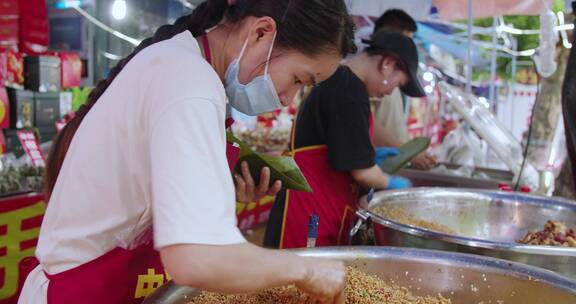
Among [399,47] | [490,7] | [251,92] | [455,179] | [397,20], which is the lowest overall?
[455,179]

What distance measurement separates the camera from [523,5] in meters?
4.39

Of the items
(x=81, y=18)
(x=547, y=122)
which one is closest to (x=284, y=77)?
(x=547, y=122)

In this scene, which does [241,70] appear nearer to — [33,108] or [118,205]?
[118,205]

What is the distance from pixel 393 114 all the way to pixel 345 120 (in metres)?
2.11

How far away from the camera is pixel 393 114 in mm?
4141

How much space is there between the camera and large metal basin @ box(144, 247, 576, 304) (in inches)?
48.0

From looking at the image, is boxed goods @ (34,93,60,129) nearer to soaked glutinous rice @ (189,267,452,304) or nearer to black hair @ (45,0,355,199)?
black hair @ (45,0,355,199)

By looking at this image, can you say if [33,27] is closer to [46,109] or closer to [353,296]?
[46,109]

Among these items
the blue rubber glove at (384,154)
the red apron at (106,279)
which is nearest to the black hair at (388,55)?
the blue rubber glove at (384,154)

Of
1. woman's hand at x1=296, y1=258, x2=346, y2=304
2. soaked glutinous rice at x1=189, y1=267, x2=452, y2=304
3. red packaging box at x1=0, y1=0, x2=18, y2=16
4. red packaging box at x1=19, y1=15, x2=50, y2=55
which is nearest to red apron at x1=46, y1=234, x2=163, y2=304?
soaked glutinous rice at x1=189, y1=267, x2=452, y2=304

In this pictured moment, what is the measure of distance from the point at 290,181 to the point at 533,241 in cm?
82

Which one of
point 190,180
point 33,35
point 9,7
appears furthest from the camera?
point 33,35

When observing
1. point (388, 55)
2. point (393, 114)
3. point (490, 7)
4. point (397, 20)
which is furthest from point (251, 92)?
point (490, 7)

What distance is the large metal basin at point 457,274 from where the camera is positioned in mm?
1219
